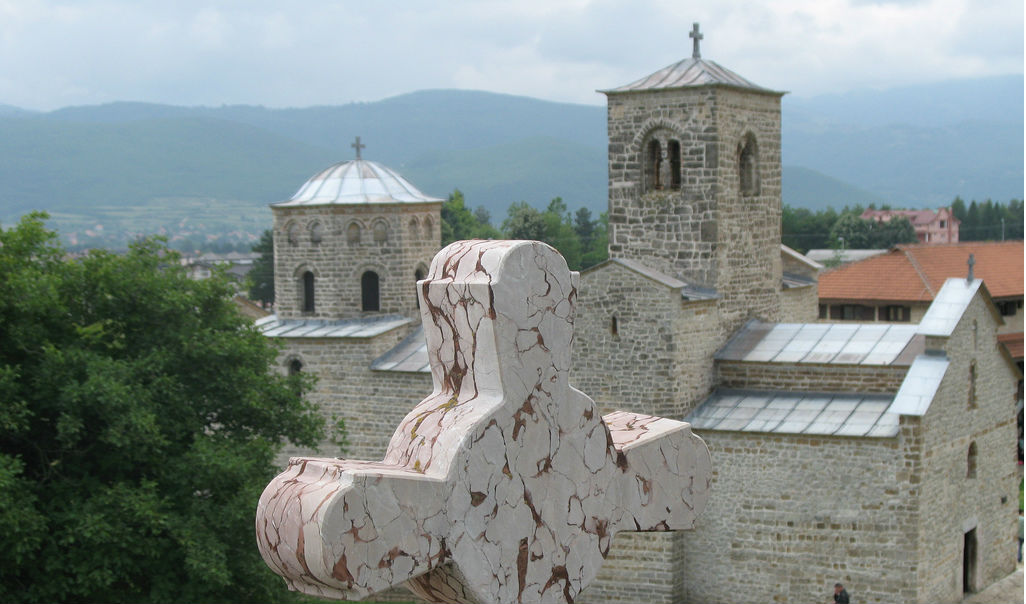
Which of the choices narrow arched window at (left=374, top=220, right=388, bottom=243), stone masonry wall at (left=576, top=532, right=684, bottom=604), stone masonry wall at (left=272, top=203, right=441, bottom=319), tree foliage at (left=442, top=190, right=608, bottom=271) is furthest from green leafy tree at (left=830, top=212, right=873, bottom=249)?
stone masonry wall at (left=576, top=532, right=684, bottom=604)

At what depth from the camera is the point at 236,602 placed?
14.6m

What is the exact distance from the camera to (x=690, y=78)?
18312mm

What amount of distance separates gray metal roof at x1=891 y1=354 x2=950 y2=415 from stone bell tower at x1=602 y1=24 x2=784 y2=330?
2.97m

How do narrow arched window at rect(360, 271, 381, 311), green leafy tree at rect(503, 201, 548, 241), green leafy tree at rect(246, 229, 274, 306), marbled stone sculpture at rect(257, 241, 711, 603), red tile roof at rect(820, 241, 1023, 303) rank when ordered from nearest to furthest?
marbled stone sculpture at rect(257, 241, 711, 603) → narrow arched window at rect(360, 271, 381, 311) → red tile roof at rect(820, 241, 1023, 303) → green leafy tree at rect(503, 201, 548, 241) → green leafy tree at rect(246, 229, 274, 306)

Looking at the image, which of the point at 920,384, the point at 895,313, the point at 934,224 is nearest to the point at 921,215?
the point at 934,224

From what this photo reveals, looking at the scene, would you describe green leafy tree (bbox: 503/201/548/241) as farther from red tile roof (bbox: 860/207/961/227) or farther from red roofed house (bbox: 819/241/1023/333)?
red tile roof (bbox: 860/207/961/227)

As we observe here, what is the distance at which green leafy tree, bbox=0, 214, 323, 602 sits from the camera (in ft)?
44.1

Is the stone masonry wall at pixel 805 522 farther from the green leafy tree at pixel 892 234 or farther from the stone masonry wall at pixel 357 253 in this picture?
the green leafy tree at pixel 892 234

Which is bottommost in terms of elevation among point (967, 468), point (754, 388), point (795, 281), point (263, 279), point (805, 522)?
point (805, 522)

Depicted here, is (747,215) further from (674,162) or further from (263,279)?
(263,279)

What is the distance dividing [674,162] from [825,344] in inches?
131

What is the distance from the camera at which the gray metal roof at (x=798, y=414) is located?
53.4 feet

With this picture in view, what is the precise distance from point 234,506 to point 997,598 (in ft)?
34.5

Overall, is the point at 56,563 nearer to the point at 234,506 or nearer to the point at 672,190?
the point at 234,506
